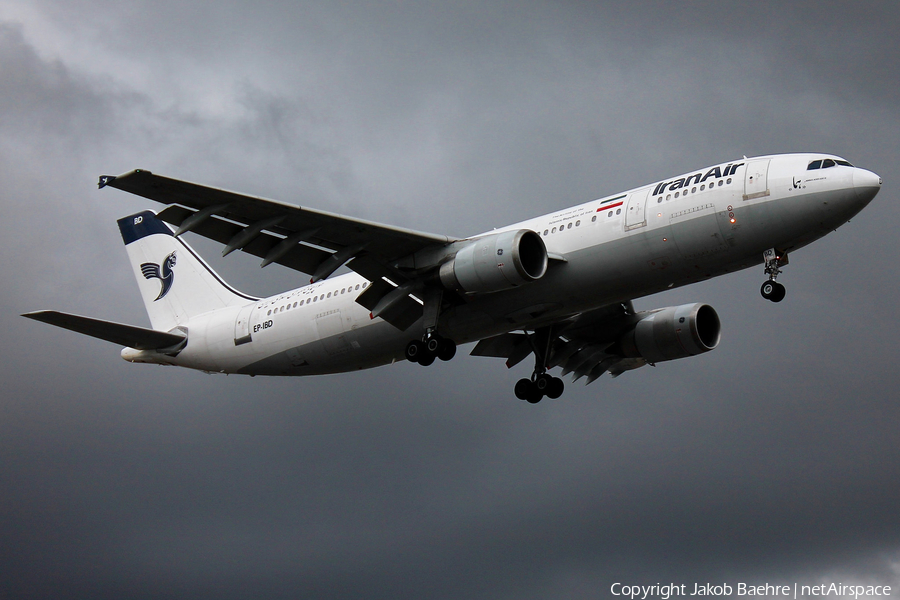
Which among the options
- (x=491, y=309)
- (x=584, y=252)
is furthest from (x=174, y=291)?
(x=584, y=252)

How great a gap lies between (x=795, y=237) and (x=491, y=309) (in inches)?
391

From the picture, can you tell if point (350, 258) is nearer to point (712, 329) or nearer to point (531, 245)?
point (531, 245)

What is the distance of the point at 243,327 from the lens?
134 feet

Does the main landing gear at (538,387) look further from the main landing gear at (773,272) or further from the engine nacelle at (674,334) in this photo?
the main landing gear at (773,272)

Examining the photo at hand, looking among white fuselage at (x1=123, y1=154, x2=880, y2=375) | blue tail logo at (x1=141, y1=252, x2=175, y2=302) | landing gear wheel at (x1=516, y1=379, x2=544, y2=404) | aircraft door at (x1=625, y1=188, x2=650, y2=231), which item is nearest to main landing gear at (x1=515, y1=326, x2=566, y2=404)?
landing gear wheel at (x1=516, y1=379, x2=544, y2=404)

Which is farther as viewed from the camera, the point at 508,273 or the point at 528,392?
the point at 528,392

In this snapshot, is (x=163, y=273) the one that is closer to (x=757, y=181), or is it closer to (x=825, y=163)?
(x=757, y=181)

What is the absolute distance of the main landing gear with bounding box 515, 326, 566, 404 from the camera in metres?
40.4

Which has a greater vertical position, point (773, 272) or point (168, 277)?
point (168, 277)

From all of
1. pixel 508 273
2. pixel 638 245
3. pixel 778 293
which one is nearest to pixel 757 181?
pixel 778 293

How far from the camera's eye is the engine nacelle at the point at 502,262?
105 feet

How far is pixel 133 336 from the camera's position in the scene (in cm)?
4112

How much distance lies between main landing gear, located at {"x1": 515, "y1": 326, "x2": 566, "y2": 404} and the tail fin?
11839 millimetres

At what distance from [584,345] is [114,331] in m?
18.2
